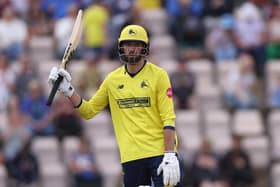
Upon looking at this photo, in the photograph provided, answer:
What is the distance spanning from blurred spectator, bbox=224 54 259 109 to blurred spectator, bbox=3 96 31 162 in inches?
128

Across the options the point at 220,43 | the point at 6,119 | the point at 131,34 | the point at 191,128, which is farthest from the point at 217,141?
the point at 131,34

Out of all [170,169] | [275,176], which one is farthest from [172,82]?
[170,169]

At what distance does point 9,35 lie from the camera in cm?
1973

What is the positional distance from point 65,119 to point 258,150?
2987mm

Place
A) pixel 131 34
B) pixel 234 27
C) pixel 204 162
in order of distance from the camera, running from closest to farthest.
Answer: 1. pixel 131 34
2. pixel 204 162
3. pixel 234 27

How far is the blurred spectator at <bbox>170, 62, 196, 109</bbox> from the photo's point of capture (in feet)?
61.5

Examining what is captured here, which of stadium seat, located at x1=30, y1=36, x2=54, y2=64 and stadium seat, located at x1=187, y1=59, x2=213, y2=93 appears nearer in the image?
stadium seat, located at x1=187, y1=59, x2=213, y2=93

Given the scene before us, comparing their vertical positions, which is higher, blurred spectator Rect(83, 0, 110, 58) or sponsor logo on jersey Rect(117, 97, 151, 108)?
blurred spectator Rect(83, 0, 110, 58)

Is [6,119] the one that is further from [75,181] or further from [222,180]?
[222,180]

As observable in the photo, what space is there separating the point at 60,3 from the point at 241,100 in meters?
3.72

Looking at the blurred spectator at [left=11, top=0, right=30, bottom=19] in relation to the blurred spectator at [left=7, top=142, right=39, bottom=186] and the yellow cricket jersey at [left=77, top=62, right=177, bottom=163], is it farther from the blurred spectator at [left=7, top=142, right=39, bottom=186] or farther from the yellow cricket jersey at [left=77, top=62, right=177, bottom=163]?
the yellow cricket jersey at [left=77, top=62, right=177, bottom=163]

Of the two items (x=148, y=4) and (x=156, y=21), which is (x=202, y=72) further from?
(x=148, y=4)

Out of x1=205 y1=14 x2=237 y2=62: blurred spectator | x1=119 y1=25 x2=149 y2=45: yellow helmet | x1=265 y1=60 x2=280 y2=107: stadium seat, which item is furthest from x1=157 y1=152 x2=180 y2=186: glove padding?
x1=205 y1=14 x2=237 y2=62: blurred spectator

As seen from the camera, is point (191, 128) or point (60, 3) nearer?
point (191, 128)
